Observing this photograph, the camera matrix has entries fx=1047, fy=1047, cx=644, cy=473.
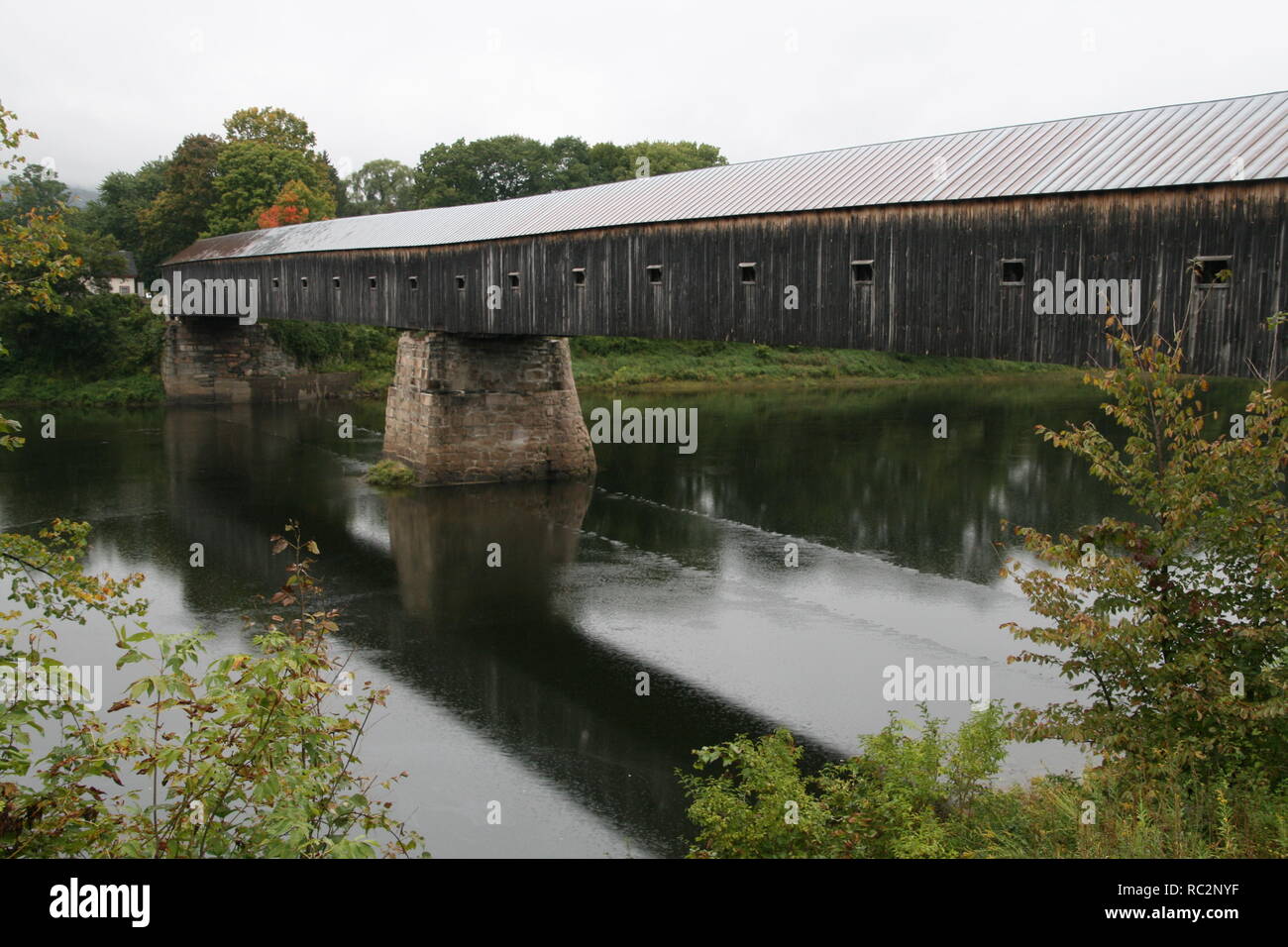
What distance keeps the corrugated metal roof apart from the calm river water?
18.0 feet

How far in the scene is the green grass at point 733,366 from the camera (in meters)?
45.1

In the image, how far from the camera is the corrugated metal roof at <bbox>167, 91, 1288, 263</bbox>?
10.2m

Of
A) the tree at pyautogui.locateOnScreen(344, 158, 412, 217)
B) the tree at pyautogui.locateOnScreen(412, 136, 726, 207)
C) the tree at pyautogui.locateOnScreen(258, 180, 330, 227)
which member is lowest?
the tree at pyautogui.locateOnScreen(258, 180, 330, 227)

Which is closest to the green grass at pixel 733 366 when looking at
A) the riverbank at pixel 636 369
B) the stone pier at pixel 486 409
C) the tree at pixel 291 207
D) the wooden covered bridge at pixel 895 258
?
the riverbank at pixel 636 369

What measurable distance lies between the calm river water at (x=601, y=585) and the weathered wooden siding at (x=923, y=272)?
3779 millimetres

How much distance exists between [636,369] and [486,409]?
22.6 metres

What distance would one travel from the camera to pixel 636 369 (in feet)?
149

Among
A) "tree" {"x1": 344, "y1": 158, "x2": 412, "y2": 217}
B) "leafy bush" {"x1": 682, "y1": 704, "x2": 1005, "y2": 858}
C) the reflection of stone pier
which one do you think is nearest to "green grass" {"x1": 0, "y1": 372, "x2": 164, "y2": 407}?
the reflection of stone pier

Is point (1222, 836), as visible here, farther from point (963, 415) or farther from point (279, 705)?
point (963, 415)

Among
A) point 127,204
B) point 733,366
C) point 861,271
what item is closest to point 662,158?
point 733,366

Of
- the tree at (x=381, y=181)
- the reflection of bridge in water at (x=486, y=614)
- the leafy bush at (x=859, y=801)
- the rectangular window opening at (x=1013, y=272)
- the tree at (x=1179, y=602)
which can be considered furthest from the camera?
the tree at (x=381, y=181)

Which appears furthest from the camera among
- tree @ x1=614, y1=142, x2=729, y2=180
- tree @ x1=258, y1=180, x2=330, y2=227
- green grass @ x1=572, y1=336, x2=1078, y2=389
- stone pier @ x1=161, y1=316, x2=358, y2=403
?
tree @ x1=614, y1=142, x2=729, y2=180

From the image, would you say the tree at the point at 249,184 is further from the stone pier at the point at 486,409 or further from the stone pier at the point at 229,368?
the stone pier at the point at 486,409

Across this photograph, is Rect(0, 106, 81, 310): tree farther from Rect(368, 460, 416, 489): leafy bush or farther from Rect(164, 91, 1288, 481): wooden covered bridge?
Rect(368, 460, 416, 489): leafy bush
